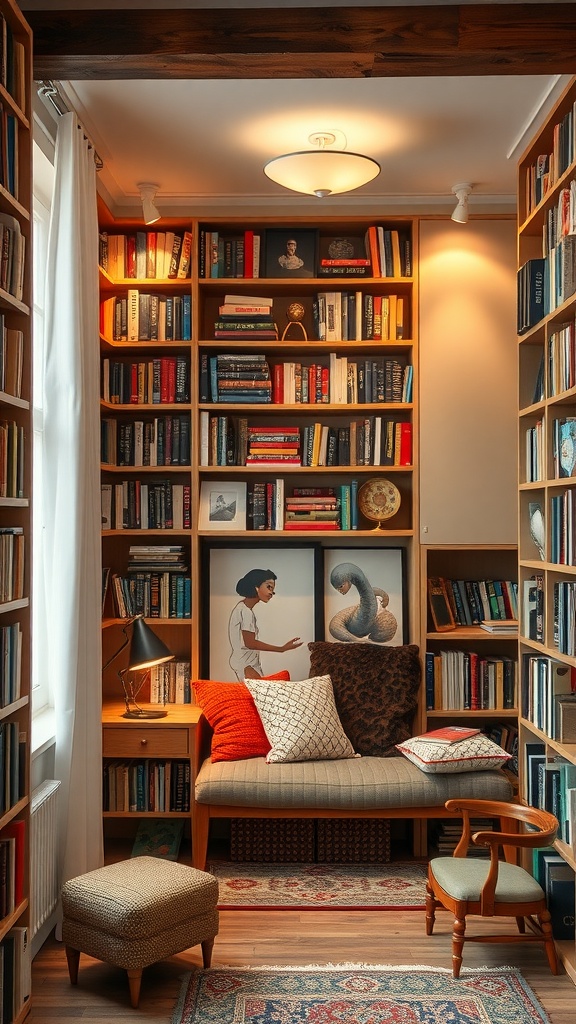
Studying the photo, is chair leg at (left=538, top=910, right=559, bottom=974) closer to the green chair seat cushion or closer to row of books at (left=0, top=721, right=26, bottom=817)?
the green chair seat cushion


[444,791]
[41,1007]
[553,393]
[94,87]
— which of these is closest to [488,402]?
[553,393]

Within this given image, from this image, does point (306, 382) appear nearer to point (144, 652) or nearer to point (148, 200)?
point (148, 200)

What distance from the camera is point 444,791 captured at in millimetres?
4227

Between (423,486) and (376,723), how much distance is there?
3.79ft

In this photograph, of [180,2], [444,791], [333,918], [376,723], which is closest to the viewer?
[180,2]

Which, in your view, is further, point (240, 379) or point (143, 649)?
point (240, 379)

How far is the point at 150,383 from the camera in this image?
15.9 feet

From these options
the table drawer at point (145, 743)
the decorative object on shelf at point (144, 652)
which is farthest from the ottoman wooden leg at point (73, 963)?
the decorative object on shelf at point (144, 652)

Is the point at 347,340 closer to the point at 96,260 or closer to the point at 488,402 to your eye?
the point at 488,402

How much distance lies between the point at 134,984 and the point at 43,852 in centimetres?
56

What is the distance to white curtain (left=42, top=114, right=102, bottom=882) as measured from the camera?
12.0 ft

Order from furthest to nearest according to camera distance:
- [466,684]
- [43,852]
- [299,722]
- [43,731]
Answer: [466,684] < [299,722] < [43,731] < [43,852]

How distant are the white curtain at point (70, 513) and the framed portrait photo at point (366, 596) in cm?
148

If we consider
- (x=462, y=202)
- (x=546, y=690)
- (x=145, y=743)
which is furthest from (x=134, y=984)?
(x=462, y=202)
